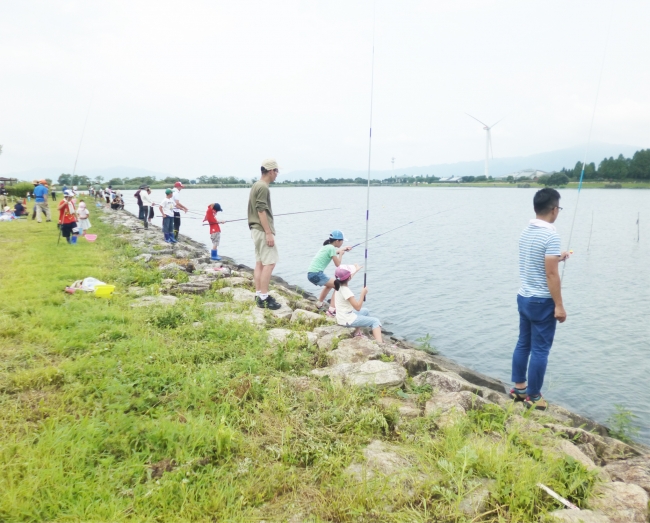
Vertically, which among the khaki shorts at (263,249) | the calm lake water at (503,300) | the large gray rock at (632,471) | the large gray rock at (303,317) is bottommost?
the calm lake water at (503,300)

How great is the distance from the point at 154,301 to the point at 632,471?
6179 millimetres

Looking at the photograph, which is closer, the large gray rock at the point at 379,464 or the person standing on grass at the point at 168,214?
the large gray rock at the point at 379,464

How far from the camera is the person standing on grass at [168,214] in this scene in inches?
539

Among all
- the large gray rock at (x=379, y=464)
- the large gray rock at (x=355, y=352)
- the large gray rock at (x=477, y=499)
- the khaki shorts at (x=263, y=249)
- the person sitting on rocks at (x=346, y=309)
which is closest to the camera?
the large gray rock at (x=477, y=499)

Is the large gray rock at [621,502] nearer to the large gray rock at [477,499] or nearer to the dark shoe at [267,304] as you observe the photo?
the large gray rock at [477,499]

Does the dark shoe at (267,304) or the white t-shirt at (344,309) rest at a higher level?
the white t-shirt at (344,309)

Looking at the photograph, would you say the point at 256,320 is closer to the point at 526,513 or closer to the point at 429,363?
the point at 429,363

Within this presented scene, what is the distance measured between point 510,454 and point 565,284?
12.7 m

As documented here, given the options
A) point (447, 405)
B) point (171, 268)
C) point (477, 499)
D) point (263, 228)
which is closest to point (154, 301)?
point (263, 228)

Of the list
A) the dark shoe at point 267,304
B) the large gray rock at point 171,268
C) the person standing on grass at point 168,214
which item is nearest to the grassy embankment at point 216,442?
the dark shoe at point 267,304

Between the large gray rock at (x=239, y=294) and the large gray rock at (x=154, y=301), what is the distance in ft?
3.12

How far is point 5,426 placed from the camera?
3.23 metres

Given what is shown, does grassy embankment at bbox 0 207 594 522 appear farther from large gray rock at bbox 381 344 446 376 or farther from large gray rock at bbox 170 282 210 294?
large gray rock at bbox 170 282 210 294

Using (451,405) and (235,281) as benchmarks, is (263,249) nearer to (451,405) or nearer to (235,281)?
(235,281)
